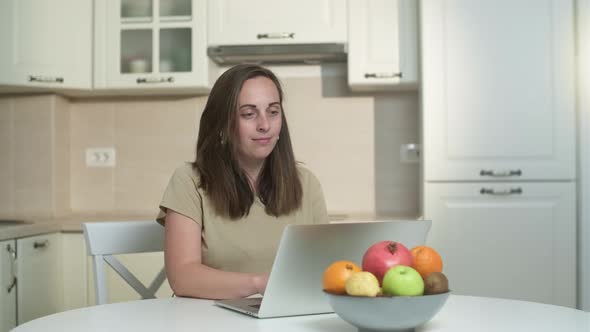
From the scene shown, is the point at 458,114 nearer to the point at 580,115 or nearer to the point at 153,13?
the point at 580,115

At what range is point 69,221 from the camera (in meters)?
3.39

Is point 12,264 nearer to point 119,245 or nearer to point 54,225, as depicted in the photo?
point 54,225

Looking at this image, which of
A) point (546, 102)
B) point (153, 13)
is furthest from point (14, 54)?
point (546, 102)

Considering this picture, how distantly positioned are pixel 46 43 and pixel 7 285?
1.16 metres

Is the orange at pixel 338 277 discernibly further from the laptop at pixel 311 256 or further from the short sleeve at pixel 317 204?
the short sleeve at pixel 317 204

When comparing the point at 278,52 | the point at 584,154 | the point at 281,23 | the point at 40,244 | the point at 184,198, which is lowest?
the point at 40,244

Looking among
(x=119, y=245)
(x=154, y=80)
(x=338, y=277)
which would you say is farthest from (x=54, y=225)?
(x=338, y=277)

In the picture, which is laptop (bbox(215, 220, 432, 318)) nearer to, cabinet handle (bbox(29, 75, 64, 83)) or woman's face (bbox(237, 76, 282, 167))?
woman's face (bbox(237, 76, 282, 167))

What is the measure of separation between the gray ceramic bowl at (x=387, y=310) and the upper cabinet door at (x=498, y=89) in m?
2.09

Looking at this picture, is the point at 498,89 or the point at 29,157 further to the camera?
the point at 29,157

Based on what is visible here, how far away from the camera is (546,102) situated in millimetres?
Answer: 3129

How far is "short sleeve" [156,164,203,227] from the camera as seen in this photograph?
5.73 feet

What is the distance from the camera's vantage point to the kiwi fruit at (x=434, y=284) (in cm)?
112

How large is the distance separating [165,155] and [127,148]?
0.20m
